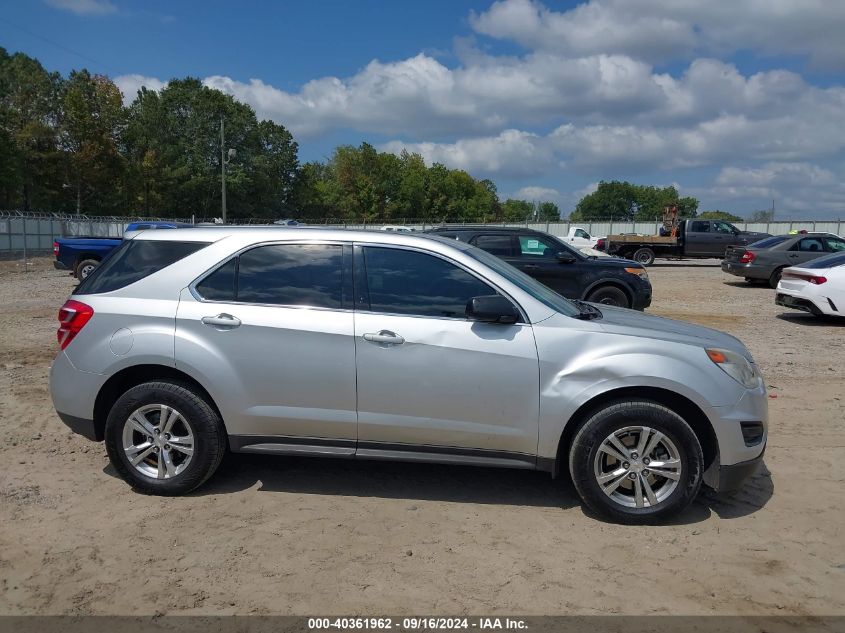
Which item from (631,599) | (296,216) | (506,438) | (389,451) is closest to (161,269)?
(389,451)

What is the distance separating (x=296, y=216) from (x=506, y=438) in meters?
83.1

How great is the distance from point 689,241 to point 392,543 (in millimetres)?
27082

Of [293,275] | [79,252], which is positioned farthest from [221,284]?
[79,252]

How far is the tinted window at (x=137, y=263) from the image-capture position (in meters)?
4.69

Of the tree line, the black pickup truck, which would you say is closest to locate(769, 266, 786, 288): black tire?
the black pickup truck

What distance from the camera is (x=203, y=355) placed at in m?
4.42

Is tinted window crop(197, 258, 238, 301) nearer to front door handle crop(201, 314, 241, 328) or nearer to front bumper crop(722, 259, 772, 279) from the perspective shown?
front door handle crop(201, 314, 241, 328)

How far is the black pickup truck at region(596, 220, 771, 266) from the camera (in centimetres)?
2811

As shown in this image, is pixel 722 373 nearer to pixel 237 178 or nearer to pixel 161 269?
pixel 161 269

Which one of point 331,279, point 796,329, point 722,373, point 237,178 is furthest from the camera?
point 237,178

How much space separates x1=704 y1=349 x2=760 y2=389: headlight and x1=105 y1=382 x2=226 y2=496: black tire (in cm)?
322

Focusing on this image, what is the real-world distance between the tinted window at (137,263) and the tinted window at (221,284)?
249 mm

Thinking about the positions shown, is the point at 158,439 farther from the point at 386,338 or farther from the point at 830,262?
the point at 830,262

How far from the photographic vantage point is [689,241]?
28.2m
